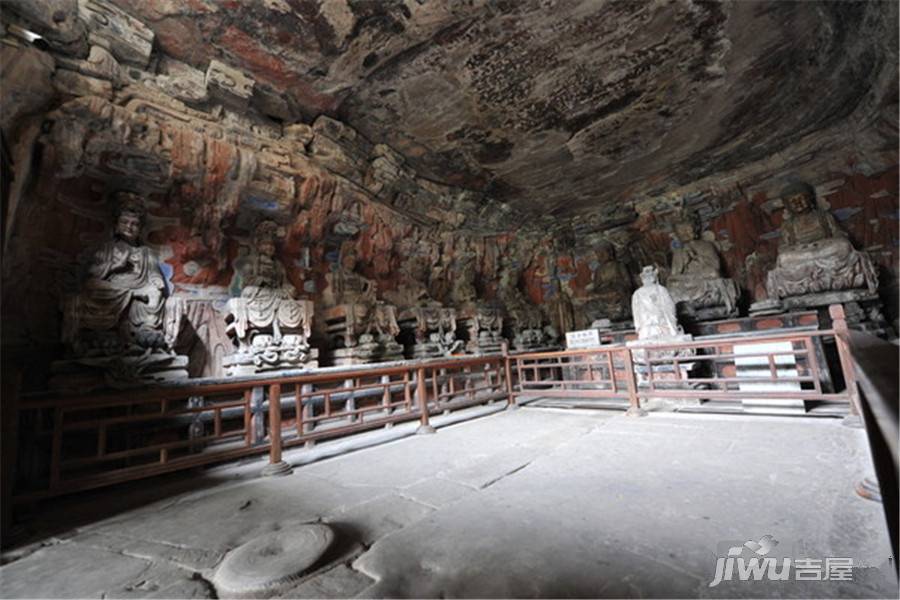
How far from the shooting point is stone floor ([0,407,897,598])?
4.99 ft

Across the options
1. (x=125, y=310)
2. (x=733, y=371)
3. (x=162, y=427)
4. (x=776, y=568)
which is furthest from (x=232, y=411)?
(x=733, y=371)

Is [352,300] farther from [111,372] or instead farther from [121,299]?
[111,372]

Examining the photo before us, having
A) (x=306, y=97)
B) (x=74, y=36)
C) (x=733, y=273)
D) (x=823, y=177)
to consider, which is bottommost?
(x=733, y=273)

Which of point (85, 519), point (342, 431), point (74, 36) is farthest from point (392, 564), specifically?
point (74, 36)

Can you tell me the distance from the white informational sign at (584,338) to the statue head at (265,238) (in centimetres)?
570

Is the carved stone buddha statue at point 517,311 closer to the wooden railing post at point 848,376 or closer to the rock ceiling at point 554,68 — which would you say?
the rock ceiling at point 554,68

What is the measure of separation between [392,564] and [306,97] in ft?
22.8

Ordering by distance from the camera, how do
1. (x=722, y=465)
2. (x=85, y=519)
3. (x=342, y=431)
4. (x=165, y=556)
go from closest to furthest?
(x=165, y=556)
(x=85, y=519)
(x=722, y=465)
(x=342, y=431)

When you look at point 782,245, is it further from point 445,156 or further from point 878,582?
point 878,582

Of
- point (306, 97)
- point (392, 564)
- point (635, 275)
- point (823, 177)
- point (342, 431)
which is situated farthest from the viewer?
point (635, 275)

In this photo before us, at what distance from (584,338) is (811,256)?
16.4 ft

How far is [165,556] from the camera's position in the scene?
191cm

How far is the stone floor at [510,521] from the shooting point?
1.52 metres

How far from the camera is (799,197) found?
818 centimetres
